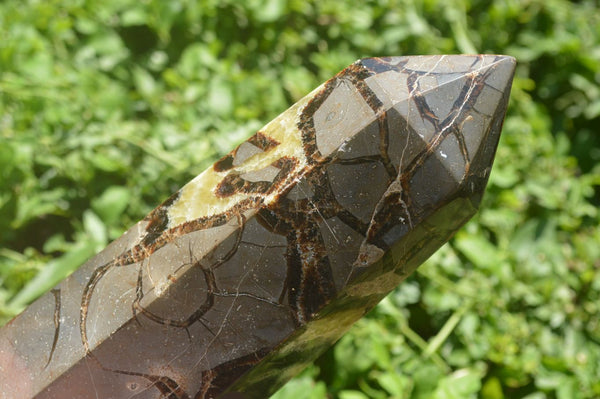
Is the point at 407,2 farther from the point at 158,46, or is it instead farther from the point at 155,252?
the point at 155,252

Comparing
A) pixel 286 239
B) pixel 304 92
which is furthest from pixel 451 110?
pixel 304 92

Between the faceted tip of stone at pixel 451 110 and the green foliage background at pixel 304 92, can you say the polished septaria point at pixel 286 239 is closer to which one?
the faceted tip of stone at pixel 451 110

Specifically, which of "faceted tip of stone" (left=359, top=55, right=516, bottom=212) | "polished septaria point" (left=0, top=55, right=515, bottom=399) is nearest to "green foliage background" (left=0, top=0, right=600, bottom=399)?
"polished septaria point" (left=0, top=55, right=515, bottom=399)

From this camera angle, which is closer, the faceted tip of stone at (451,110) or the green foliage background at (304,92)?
the faceted tip of stone at (451,110)

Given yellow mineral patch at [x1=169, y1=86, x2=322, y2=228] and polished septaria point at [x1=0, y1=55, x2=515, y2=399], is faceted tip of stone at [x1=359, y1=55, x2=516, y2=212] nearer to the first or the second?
polished septaria point at [x1=0, y1=55, x2=515, y2=399]

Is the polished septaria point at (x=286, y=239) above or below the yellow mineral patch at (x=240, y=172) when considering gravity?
below

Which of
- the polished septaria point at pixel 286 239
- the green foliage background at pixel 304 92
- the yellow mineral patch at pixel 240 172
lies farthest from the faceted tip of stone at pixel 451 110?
the green foliage background at pixel 304 92

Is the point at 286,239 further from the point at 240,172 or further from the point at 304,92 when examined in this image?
the point at 304,92
